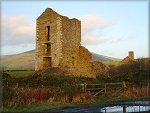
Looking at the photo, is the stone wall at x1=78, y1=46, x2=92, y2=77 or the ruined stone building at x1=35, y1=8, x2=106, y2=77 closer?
the ruined stone building at x1=35, y1=8, x2=106, y2=77

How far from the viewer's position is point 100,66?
4766 cm

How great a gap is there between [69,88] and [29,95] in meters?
3.98

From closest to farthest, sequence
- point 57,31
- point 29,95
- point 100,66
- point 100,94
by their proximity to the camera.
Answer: point 29,95, point 100,94, point 57,31, point 100,66

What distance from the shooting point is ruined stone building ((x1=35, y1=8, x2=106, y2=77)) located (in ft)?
132

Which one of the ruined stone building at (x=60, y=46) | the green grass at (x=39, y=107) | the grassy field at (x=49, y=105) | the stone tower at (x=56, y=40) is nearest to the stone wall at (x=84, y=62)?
the ruined stone building at (x=60, y=46)

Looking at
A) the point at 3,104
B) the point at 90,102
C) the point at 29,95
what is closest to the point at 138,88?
the point at 90,102

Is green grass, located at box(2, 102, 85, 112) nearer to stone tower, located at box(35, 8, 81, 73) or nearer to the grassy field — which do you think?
the grassy field

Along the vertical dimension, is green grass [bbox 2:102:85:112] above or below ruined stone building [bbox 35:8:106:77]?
below

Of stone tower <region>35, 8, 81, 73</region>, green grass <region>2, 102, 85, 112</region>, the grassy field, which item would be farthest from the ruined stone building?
green grass <region>2, 102, 85, 112</region>

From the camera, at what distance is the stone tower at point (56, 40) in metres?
40.2

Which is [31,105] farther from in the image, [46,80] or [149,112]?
[46,80]

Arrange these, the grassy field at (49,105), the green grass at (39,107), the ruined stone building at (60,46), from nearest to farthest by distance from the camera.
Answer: the green grass at (39,107) → the grassy field at (49,105) → the ruined stone building at (60,46)

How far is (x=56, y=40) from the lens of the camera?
40.7 metres

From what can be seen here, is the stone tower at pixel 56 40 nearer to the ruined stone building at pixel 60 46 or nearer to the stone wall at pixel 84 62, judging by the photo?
the ruined stone building at pixel 60 46
